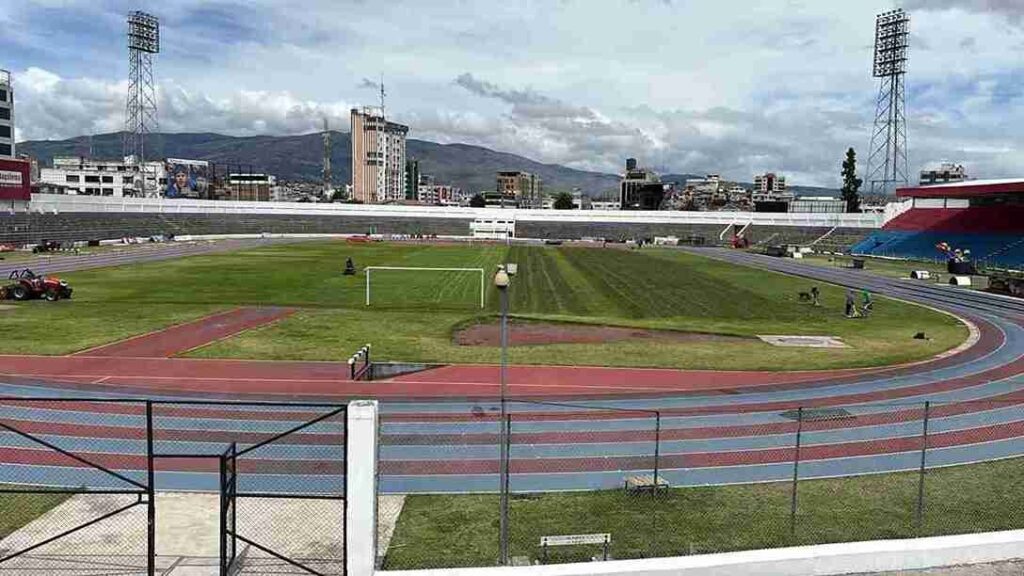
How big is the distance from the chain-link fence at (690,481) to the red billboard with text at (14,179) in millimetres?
78163

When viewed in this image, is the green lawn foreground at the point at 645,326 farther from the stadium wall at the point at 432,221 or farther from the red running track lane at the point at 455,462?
the stadium wall at the point at 432,221

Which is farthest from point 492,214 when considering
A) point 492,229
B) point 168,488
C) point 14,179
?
point 168,488

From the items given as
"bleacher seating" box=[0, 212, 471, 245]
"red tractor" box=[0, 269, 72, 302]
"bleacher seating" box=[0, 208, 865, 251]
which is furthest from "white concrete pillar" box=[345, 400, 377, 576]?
"bleacher seating" box=[0, 208, 865, 251]

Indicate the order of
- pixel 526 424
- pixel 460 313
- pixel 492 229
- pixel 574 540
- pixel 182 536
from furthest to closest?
1. pixel 492 229
2. pixel 460 313
3. pixel 526 424
4. pixel 182 536
5. pixel 574 540

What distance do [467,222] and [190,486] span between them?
120289 millimetres

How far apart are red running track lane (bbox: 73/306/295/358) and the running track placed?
97cm

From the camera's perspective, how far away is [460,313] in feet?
117

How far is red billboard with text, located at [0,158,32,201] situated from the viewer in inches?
3012

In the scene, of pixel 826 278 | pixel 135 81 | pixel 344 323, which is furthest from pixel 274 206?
pixel 344 323

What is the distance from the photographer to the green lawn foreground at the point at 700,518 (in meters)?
11.0

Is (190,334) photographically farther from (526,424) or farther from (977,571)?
(977,571)

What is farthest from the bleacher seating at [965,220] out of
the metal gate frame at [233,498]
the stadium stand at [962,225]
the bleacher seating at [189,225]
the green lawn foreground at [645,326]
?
the metal gate frame at [233,498]

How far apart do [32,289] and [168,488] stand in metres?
29.4

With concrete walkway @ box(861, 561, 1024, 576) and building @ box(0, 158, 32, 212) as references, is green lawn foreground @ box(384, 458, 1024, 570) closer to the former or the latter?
concrete walkway @ box(861, 561, 1024, 576)
